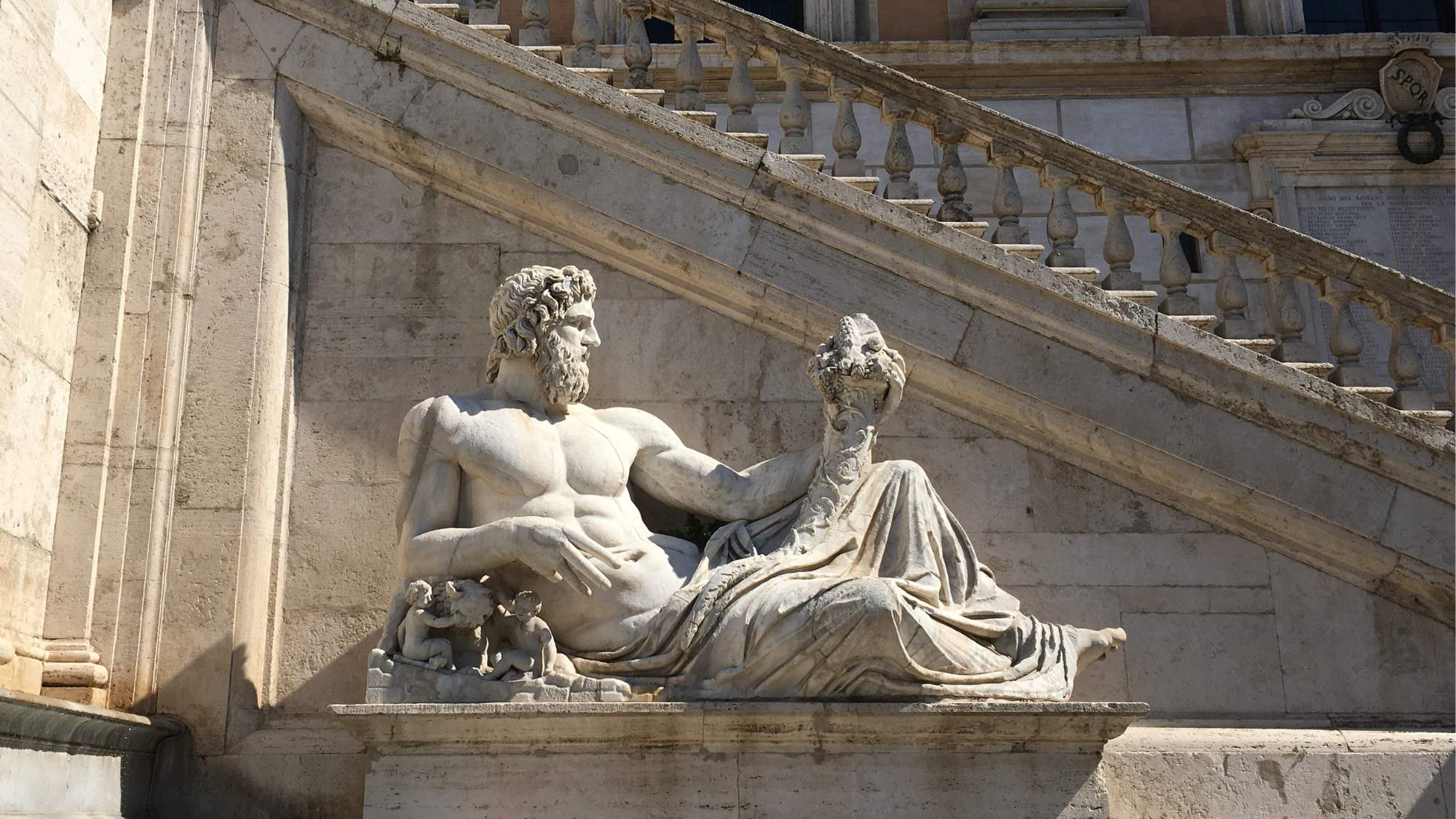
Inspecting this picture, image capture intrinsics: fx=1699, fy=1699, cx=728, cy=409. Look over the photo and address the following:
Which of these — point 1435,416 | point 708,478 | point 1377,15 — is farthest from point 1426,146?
point 708,478

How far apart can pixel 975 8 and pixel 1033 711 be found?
7.54 meters

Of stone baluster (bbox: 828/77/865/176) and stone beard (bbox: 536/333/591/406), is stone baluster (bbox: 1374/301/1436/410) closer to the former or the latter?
stone baluster (bbox: 828/77/865/176)

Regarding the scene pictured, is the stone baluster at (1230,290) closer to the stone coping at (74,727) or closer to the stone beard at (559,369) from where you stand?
the stone beard at (559,369)

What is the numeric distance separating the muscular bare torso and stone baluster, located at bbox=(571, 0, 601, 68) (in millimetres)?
2235

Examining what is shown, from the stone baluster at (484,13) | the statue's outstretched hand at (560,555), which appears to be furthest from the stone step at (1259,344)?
the stone baluster at (484,13)

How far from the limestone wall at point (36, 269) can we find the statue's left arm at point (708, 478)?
236 centimetres

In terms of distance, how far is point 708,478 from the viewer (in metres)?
6.97

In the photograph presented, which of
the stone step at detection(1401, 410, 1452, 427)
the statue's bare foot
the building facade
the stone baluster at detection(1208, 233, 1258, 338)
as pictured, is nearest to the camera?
the statue's bare foot

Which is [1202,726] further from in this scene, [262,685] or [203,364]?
[203,364]

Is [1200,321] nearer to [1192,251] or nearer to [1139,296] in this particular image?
[1139,296]

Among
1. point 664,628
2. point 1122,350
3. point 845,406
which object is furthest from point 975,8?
point 664,628

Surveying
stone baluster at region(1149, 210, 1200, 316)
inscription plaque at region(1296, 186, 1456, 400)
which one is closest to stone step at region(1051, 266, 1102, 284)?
stone baluster at region(1149, 210, 1200, 316)

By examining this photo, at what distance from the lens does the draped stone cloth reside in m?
6.10

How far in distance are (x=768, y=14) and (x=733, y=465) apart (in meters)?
6.55
